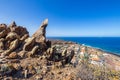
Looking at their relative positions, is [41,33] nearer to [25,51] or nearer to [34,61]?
[25,51]

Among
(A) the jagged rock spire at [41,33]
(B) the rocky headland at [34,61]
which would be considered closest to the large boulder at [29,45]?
(B) the rocky headland at [34,61]

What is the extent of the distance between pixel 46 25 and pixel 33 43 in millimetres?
3648

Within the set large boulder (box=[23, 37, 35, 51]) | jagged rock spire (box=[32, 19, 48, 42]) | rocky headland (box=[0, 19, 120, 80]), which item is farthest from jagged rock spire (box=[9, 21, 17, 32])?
large boulder (box=[23, 37, 35, 51])

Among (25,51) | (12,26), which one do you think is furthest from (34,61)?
(12,26)

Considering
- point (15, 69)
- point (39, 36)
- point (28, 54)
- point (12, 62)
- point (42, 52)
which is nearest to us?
point (15, 69)

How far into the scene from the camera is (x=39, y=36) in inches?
738

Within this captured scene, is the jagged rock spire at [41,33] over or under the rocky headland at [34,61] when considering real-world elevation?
over

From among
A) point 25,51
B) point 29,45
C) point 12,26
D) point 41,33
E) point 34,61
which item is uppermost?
point 12,26

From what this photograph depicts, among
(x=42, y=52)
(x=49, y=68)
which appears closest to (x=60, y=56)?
(x=42, y=52)

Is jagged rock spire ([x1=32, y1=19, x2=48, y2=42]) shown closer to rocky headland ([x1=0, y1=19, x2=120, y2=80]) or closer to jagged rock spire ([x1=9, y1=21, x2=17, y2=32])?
rocky headland ([x1=0, y1=19, x2=120, y2=80])

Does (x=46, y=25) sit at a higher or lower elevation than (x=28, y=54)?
higher

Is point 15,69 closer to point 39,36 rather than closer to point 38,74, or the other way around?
point 38,74

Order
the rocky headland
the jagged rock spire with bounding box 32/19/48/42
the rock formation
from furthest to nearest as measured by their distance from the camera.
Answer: the jagged rock spire with bounding box 32/19/48/42 → the rock formation → the rocky headland

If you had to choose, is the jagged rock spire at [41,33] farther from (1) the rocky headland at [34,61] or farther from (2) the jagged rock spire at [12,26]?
(2) the jagged rock spire at [12,26]
